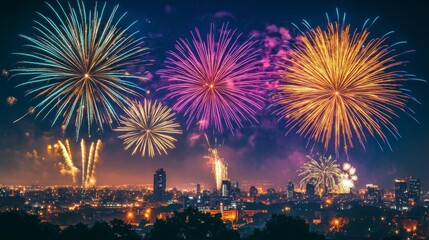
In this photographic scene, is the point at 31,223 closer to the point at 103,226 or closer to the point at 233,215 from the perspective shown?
the point at 103,226

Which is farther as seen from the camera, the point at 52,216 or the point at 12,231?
the point at 52,216

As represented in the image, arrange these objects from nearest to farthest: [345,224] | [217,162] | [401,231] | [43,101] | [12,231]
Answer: [12,231]
[43,101]
[217,162]
[401,231]
[345,224]

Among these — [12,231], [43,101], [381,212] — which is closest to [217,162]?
[43,101]

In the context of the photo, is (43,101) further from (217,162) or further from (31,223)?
(217,162)

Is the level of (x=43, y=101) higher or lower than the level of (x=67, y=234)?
higher

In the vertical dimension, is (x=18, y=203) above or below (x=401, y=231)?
above

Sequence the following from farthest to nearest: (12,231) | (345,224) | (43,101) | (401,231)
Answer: (345,224) < (401,231) < (43,101) < (12,231)

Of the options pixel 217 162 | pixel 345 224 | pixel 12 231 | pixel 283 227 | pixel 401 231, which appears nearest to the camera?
pixel 12 231

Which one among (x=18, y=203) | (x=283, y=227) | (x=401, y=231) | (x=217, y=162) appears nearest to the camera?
(x=283, y=227)

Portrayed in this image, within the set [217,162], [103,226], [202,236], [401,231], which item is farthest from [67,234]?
[401,231]
